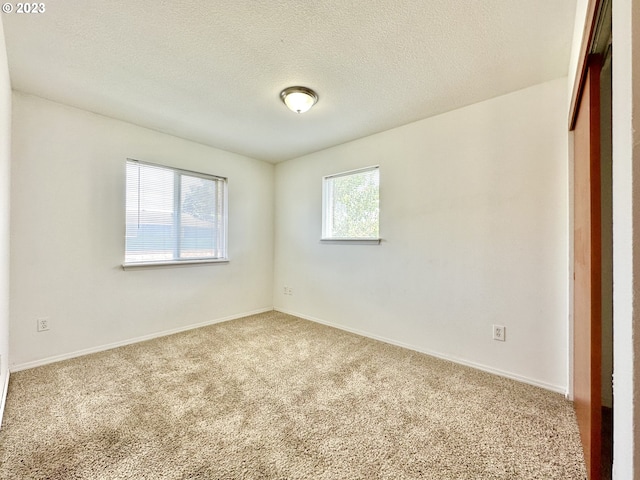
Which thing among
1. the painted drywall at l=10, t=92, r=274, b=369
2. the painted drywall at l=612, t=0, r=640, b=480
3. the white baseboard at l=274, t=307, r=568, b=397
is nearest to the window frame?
the white baseboard at l=274, t=307, r=568, b=397

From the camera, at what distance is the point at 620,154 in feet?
2.33

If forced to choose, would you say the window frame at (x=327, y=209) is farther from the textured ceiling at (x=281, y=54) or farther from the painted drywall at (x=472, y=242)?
the textured ceiling at (x=281, y=54)

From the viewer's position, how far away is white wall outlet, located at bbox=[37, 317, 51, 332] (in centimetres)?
248

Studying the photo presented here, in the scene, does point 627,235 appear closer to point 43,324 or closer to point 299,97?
point 299,97

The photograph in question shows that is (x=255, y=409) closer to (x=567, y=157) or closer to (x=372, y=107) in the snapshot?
(x=372, y=107)

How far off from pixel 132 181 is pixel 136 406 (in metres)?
2.30

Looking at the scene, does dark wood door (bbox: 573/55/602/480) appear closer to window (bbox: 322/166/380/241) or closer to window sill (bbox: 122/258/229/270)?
window (bbox: 322/166/380/241)

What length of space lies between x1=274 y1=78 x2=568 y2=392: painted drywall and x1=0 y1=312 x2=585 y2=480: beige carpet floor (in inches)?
13.2

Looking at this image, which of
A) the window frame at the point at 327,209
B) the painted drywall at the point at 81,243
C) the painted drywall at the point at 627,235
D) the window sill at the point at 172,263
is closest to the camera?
the painted drywall at the point at 627,235

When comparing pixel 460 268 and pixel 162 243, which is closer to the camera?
pixel 460 268

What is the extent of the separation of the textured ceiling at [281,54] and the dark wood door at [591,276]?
1.99 ft

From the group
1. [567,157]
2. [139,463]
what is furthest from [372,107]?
[139,463]

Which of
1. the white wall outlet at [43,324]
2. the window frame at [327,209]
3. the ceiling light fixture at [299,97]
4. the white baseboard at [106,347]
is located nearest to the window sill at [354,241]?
the window frame at [327,209]

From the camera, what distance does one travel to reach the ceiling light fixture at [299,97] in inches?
90.0
